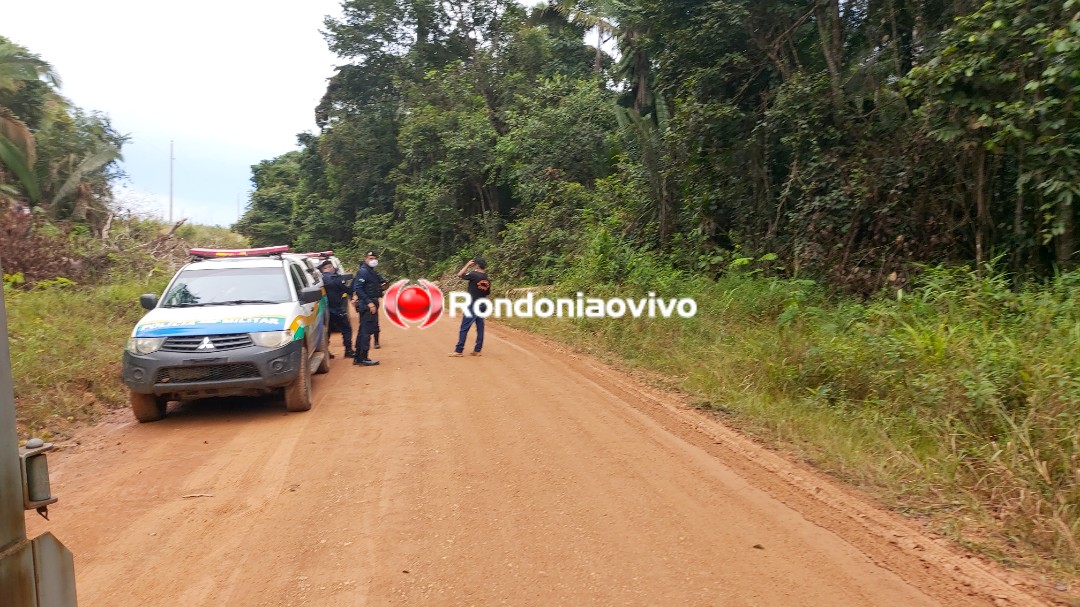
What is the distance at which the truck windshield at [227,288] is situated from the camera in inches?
Answer: 335

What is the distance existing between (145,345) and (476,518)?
4.79m

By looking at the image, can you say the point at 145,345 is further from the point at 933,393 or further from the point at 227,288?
the point at 933,393

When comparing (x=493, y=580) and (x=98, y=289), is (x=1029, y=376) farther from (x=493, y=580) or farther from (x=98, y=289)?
(x=98, y=289)

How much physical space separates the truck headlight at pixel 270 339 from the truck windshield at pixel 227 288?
1040mm

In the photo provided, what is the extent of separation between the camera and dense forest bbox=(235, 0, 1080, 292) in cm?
851

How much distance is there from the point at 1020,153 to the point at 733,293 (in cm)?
461

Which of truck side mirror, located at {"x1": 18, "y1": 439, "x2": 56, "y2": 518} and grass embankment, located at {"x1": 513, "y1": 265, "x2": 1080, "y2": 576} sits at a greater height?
truck side mirror, located at {"x1": 18, "y1": 439, "x2": 56, "y2": 518}

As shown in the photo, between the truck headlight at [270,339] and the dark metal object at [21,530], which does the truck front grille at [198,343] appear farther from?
the dark metal object at [21,530]

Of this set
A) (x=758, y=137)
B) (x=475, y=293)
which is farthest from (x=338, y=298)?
(x=758, y=137)

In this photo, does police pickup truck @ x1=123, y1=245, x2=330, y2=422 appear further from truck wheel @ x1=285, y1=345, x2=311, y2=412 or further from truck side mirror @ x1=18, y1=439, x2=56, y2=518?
truck side mirror @ x1=18, y1=439, x2=56, y2=518

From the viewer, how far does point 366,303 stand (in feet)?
37.4

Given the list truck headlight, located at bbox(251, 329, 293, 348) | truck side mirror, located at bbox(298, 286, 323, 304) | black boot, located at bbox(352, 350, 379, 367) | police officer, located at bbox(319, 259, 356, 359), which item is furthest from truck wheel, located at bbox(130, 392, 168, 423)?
police officer, located at bbox(319, 259, 356, 359)

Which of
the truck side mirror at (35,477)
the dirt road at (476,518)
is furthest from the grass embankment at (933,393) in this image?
the truck side mirror at (35,477)

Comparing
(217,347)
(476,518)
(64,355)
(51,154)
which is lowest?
(476,518)
